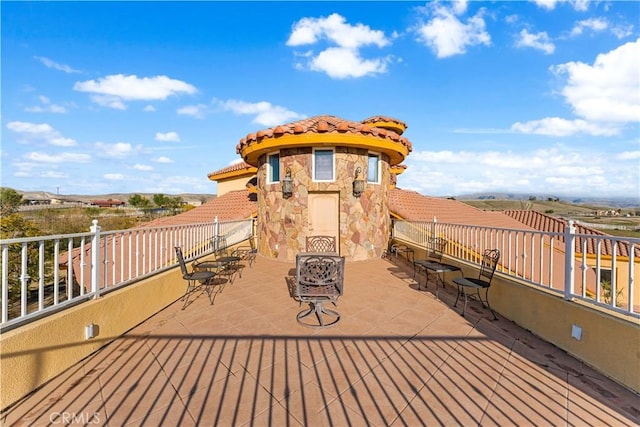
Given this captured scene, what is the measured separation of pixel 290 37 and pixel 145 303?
12360mm

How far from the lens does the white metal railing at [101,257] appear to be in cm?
246

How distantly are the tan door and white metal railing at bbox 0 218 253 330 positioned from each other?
243 centimetres

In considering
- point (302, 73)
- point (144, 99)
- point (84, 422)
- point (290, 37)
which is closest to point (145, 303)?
point (84, 422)

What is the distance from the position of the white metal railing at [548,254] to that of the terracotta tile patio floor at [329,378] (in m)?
0.82

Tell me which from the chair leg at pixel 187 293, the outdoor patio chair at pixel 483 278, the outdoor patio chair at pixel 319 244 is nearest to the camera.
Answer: the outdoor patio chair at pixel 483 278

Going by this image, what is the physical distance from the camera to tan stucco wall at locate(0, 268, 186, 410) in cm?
225

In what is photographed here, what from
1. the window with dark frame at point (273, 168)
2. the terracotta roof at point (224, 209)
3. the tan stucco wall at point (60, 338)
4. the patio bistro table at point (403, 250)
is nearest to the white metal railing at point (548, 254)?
the patio bistro table at point (403, 250)

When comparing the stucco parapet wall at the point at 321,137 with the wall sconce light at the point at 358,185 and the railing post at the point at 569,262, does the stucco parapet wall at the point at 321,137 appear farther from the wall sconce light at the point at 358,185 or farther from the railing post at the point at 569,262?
the railing post at the point at 569,262

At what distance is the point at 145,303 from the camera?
4.02 meters

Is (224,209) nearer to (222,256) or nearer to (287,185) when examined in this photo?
(287,185)

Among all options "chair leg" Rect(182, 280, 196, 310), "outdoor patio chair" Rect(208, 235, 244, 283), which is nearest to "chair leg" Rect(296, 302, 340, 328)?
"chair leg" Rect(182, 280, 196, 310)

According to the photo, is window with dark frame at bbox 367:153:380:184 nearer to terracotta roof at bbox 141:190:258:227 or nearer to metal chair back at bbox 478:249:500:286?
terracotta roof at bbox 141:190:258:227

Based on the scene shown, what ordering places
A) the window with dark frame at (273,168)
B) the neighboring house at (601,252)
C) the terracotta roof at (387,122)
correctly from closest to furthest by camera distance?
the window with dark frame at (273,168)
the neighboring house at (601,252)
the terracotta roof at (387,122)

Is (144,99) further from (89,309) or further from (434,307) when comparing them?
(434,307)
